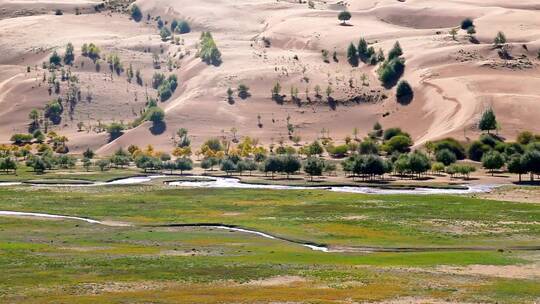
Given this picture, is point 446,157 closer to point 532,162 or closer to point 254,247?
point 532,162

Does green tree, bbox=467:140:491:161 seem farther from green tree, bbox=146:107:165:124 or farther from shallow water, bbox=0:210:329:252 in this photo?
shallow water, bbox=0:210:329:252

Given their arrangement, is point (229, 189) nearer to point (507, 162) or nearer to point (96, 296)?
point (507, 162)

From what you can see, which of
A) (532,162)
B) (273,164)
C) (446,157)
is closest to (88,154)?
(273,164)

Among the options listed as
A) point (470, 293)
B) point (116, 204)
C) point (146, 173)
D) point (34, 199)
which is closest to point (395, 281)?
point (470, 293)

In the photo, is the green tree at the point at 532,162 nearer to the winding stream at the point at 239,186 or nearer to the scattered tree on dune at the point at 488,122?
the winding stream at the point at 239,186

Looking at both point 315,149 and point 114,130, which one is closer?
point 315,149

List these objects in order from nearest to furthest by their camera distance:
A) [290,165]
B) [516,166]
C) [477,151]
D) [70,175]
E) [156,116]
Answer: [516,166] → [290,165] → [70,175] → [477,151] → [156,116]

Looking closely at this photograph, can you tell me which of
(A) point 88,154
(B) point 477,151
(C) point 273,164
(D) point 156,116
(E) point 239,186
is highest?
(D) point 156,116

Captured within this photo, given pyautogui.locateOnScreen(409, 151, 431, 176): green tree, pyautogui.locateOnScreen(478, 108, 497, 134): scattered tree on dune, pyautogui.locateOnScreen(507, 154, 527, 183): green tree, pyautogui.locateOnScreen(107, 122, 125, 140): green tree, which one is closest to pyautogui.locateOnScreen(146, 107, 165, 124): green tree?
pyautogui.locateOnScreen(107, 122, 125, 140): green tree
